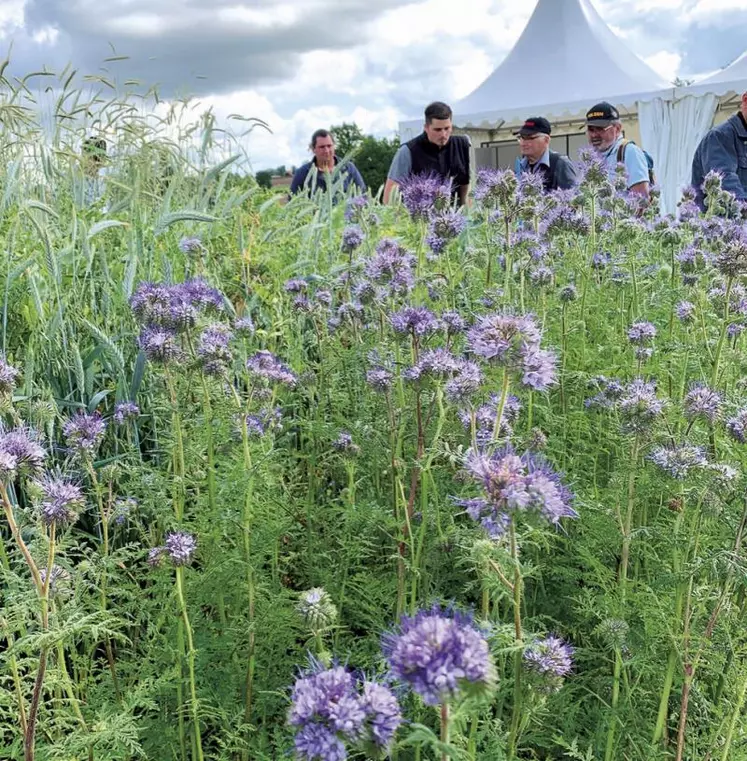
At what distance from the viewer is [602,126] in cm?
642

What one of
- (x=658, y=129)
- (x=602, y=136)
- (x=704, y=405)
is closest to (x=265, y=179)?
(x=658, y=129)

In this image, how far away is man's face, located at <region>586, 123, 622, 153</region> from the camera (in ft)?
21.1

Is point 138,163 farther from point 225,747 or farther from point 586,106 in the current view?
point 586,106

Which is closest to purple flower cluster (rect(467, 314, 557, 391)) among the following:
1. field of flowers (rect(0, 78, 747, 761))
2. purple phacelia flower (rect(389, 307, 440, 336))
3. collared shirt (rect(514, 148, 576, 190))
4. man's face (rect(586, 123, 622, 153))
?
field of flowers (rect(0, 78, 747, 761))

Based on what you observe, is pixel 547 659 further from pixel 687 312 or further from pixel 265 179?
pixel 265 179

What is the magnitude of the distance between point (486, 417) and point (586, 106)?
13414 mm

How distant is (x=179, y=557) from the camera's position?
1.84m

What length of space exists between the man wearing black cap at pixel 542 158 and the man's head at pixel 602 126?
1.27 ft

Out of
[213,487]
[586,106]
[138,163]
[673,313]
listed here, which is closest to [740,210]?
[673,313]

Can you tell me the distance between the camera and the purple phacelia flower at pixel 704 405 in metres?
2.27

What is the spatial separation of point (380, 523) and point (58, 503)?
1079 mm

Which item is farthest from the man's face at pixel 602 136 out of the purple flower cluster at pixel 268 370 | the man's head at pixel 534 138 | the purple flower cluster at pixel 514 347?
the purple flower cluster at pixel 514 347

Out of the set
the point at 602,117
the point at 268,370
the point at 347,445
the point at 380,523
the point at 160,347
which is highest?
the point at 602,117

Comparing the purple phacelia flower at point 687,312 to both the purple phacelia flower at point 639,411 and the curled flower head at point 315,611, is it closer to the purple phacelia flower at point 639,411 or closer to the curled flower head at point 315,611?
the purple phacelia flower at point 639,411
